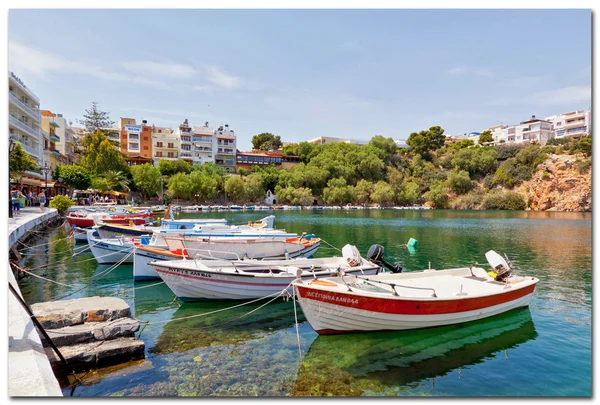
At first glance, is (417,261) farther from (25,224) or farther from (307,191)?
(307,191)

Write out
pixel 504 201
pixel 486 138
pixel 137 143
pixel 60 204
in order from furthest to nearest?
1. pixel 486 138
2. pixel 504 201
3. pixel 137 143
4. pixel 60 204

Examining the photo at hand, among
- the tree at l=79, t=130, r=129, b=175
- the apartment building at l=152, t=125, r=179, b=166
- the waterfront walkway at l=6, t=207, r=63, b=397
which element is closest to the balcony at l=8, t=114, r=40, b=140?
the tree at l=79, t=130, r=129, b=175

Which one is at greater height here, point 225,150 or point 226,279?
point 225,150

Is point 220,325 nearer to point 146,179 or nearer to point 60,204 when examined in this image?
point 60,204

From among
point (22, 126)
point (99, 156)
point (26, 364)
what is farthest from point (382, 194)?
point (26, 364)

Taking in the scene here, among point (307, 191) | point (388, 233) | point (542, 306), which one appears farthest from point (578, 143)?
point (542, 306)

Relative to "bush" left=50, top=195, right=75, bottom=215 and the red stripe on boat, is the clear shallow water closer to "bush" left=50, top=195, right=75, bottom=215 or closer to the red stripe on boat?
the red stripe on boat

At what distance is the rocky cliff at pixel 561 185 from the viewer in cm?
7969

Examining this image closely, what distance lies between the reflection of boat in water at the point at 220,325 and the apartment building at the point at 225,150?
8916 cm

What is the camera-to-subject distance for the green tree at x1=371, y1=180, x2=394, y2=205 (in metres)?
96.8

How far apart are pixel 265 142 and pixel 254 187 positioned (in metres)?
33.8

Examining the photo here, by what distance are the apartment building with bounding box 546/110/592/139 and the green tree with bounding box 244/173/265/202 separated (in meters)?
84.4

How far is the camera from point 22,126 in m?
42.8

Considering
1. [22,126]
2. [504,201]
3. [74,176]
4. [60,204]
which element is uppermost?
[22,126]
